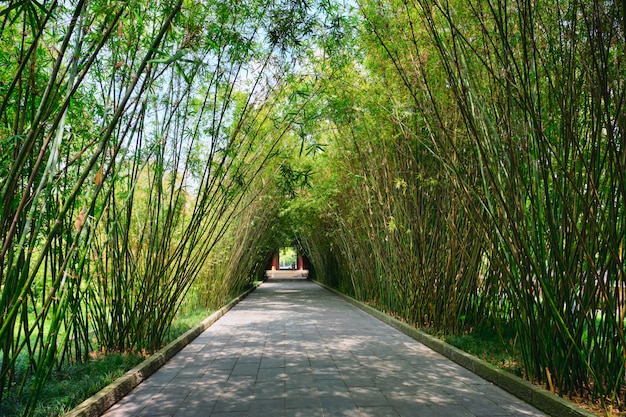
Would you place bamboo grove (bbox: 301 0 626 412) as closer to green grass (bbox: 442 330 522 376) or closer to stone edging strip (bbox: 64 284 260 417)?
green grass (bbox: 442 330 522 376)

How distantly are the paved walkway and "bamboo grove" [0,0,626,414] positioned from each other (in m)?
0.52

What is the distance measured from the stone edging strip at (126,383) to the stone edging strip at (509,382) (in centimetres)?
261

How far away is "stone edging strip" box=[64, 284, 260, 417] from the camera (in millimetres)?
2652

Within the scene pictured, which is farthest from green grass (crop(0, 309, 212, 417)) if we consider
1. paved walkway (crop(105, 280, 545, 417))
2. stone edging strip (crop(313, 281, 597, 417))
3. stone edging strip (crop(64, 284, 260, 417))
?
stone edging strip (crop(313, 281, 597, 417))

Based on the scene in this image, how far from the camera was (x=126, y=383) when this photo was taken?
3277 mm

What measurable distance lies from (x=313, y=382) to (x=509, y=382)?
1.38 meters

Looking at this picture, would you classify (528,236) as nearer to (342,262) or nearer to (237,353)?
(237,353)

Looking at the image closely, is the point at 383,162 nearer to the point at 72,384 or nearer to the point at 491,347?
the point at 491,347

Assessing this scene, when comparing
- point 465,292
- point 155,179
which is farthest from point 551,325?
point 155,179

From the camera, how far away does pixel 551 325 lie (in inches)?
113

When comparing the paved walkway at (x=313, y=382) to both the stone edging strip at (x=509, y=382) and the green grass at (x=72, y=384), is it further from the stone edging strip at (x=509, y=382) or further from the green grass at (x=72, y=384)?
the green grass at (x=72, y=384)

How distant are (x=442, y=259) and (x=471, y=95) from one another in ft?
7.74

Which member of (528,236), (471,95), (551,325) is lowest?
(551,325)

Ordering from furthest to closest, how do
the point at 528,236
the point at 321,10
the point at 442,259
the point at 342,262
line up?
the point at 342,262 → the point at 442,259 → the point at 321,10 → the point at 528,236
